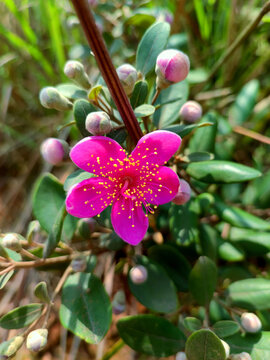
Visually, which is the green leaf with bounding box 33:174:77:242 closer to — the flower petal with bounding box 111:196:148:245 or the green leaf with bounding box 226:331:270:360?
the flower petal with bounding box 111:196:148:245

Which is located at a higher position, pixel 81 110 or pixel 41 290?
pixel 81 110

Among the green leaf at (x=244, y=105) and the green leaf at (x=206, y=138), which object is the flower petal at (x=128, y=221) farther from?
the green leaf at (x=244, y=105)

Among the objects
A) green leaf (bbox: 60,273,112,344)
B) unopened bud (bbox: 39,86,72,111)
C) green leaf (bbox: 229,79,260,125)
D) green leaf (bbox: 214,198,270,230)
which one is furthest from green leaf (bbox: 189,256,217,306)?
green leaf (bbox: 229,79,260,125)

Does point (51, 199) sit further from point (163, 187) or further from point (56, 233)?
point (163, 187)

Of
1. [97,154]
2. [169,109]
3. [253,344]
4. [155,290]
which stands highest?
[97,154]

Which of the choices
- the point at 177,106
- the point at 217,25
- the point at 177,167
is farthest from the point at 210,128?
the point at 217,25

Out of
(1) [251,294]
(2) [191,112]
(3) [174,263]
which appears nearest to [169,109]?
(2) [191,112]
